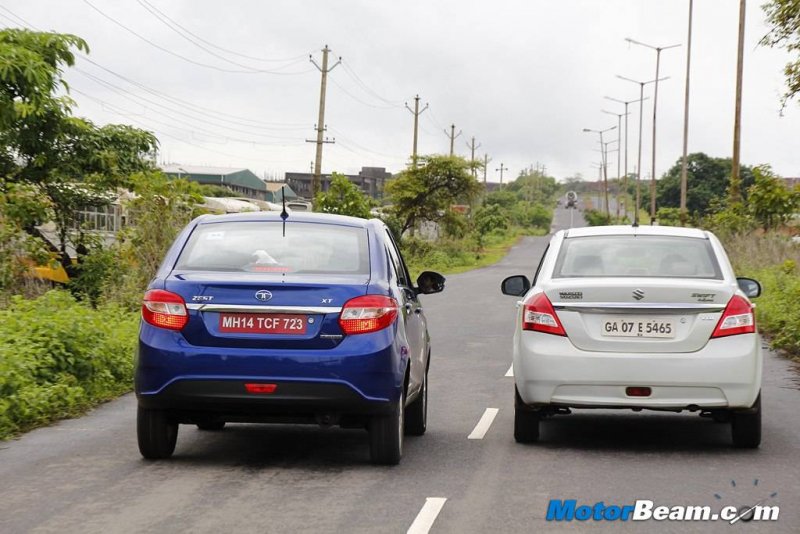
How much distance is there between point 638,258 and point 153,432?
383cm

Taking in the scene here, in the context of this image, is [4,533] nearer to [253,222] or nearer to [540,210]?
[253,222]

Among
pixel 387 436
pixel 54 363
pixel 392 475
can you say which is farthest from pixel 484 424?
pixel 54 363

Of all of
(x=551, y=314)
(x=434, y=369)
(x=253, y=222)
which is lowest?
(x=434, y=369)

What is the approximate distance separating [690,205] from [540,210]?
71.0ft

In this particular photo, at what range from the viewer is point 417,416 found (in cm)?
993

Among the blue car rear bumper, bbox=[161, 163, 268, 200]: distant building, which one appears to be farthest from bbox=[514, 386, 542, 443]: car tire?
bbox=[161, 163, 268, 200]: distant building

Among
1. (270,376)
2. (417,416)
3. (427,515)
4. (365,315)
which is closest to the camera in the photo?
(427,515)

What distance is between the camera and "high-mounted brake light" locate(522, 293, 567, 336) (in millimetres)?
8852

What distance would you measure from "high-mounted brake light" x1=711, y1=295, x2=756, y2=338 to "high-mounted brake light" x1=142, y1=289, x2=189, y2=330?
3635mm

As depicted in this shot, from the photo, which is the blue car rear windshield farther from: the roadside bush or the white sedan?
the roadside bush

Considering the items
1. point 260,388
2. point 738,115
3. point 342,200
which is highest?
point 738,115

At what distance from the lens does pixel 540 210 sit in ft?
416

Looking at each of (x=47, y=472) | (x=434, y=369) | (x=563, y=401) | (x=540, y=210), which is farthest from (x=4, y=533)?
(x=540, y=210)

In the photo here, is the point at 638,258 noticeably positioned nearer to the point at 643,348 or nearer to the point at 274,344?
the point at 643,348
